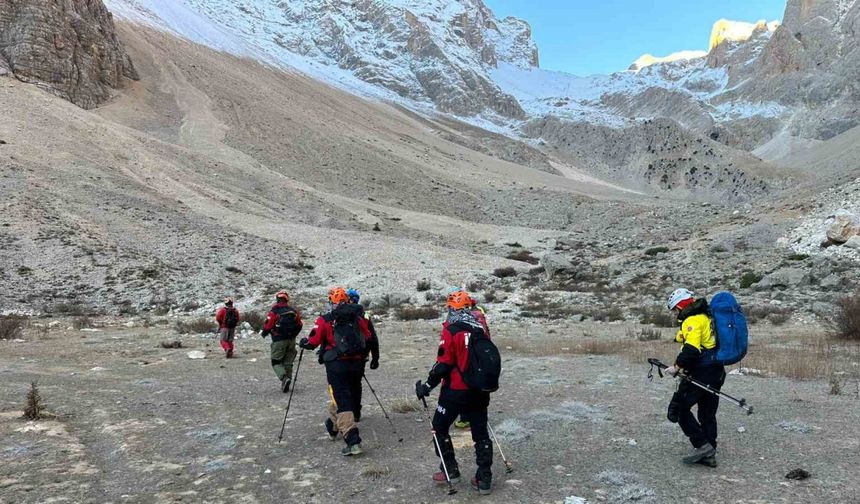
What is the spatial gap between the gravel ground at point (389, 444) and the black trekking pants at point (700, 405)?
13.1 inches

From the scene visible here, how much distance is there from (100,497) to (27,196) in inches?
1129

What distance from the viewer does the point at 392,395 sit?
28.4 ft

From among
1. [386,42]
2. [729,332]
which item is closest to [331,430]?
[729,332]

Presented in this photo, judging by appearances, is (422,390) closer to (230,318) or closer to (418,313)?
(230,318)

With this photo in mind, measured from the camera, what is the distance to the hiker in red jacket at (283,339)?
350 inches

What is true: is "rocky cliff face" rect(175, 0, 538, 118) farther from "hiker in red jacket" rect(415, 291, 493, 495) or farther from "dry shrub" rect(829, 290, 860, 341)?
"hiker in red jacket" rect(415, 291, 493, 495)

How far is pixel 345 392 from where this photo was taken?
608 cm

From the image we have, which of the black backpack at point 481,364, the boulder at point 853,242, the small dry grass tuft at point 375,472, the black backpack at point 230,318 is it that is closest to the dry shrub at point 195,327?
the black backpack at point 230,318

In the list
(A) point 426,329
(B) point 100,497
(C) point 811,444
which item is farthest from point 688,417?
(A) point 426,329

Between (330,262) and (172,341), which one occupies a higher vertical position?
(330,262)

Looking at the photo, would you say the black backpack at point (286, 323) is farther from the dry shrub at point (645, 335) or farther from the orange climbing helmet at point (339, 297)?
the dry shrub at point (645, 335)

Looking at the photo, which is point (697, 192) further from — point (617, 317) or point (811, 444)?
point (811, 444)

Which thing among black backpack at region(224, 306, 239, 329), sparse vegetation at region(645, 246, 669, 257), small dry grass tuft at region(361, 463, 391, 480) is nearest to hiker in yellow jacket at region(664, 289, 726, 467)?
small dry grass tuft at region(361, 463, 391, 480)

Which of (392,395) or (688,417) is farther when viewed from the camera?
(392,395)
